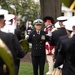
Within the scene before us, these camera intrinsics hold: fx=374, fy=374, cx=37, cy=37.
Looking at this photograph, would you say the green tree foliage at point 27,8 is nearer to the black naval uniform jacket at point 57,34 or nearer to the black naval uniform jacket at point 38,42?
the black naval uniform jacket at point 38,42

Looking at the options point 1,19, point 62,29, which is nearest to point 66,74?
point 1,19

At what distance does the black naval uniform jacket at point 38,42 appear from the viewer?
966cm

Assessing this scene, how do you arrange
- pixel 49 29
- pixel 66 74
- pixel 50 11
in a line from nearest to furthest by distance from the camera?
pixel 66 74 < pixel 49 29 < pixel 50 11

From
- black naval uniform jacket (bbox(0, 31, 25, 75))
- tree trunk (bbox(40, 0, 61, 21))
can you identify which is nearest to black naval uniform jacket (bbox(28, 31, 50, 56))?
black naval uniform jacket (bbox(0, 31, 25, 75))

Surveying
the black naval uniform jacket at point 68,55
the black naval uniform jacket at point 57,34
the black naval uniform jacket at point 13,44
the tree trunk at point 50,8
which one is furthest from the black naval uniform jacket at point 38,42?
the tree trunk at point 50,8

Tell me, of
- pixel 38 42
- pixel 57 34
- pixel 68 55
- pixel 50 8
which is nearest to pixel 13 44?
pixel 68 55

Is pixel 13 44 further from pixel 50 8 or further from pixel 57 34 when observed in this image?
pixel 50 8

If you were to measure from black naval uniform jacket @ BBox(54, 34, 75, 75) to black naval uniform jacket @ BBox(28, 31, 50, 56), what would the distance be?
3.91 m

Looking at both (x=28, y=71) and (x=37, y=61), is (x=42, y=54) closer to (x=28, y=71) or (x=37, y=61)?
(x=37, y=61)

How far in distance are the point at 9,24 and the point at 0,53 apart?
797 cm

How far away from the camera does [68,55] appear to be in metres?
5.23

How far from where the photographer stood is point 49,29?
10.7 metres

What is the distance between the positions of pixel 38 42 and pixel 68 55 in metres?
4.47

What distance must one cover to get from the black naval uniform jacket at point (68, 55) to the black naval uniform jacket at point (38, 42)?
391cm
